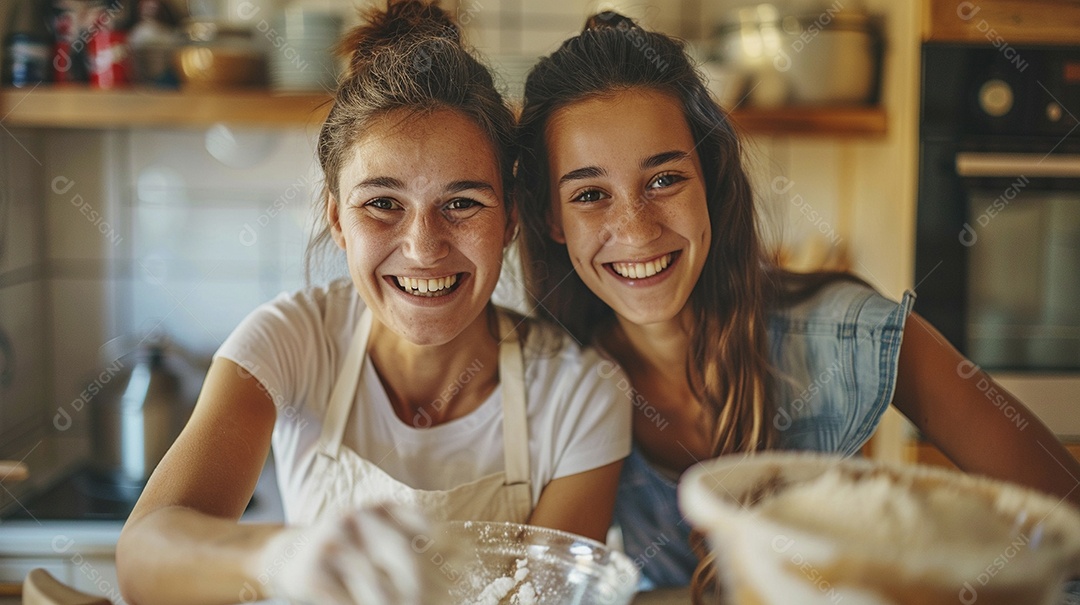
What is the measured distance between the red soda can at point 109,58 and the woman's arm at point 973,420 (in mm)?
1530

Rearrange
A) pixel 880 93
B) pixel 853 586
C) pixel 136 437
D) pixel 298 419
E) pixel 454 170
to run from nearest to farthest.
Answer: pixel 853 586 < pixel 454 170 < pixel 298 419 < pixel 136 437 < pixel 880 93

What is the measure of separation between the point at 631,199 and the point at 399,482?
1.34 ft

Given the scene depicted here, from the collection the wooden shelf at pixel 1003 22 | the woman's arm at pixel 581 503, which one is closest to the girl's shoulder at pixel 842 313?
the woman's arm at pixel 581 503

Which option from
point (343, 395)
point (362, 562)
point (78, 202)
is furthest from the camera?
point (78, 202)

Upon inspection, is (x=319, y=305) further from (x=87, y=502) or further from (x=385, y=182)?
(x=87, y=502)

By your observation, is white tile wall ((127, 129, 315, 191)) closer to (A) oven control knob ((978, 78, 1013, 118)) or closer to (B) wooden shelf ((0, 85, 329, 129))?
(B) wooden shelf ((0, 85, 329, 129))

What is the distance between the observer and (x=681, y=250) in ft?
3.61

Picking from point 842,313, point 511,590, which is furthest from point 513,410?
point 842,313

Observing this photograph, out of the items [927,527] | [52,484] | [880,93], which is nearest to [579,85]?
[927,527]

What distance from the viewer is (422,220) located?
Answer: 989 mm

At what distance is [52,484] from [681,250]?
1.32m

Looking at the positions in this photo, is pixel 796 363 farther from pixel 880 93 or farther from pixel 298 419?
pixel 880 93

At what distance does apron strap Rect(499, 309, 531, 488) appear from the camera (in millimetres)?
1089

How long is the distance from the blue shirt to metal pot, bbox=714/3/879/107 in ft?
2.76
